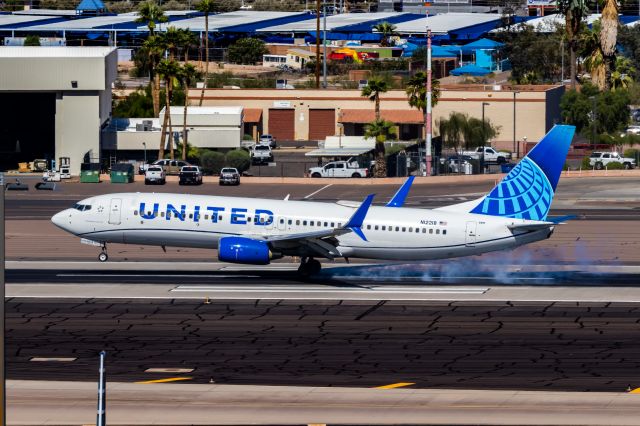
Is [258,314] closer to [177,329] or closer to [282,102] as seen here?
[177,329]

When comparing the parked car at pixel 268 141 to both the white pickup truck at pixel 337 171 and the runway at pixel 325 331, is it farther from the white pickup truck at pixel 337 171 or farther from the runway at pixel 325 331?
the runway at pixel 325 331

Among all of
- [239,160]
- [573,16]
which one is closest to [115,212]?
[239,160]

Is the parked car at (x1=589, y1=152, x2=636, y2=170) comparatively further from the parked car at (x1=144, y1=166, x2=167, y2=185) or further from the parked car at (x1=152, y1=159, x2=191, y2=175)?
the parked car at (x1=144, y1=166, x2=167, y2=185)

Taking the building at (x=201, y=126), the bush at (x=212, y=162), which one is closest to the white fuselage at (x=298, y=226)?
the bush at (x=212, y=162)

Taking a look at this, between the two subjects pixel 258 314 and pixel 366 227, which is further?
pixel 366 227

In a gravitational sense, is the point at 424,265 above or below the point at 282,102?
below

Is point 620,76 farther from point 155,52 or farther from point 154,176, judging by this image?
point 154,176

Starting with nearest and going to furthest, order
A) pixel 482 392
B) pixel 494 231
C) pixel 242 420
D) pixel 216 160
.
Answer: pixel 242 420, pixel 482 392, pixel 494 231, pixel 216 160

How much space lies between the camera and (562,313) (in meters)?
44.2

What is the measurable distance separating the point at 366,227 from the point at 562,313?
9660 mm

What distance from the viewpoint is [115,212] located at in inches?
2000

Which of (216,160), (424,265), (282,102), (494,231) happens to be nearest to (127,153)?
(216,160)

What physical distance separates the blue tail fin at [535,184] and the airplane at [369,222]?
0.04m

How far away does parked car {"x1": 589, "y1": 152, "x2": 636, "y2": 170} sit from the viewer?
112250 millimetres
